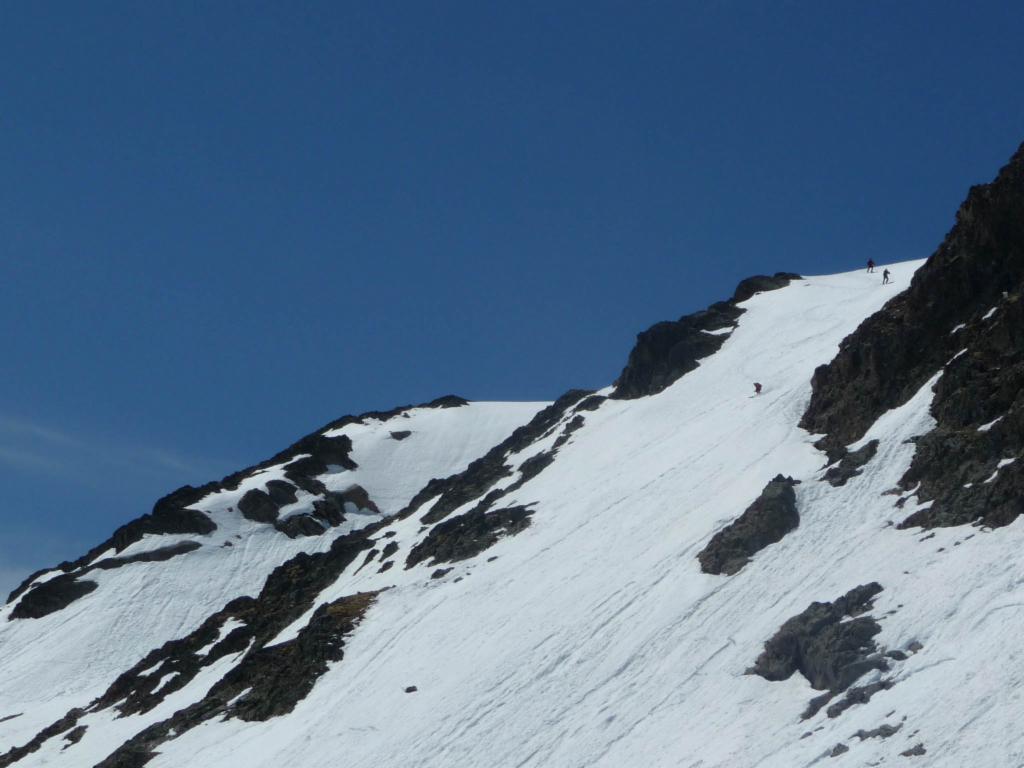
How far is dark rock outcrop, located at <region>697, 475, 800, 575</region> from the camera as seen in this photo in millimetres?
32656

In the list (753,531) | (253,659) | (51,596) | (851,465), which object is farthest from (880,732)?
(51,596)

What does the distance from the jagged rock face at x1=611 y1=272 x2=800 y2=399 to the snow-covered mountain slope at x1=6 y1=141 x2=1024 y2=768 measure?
1.10 feet

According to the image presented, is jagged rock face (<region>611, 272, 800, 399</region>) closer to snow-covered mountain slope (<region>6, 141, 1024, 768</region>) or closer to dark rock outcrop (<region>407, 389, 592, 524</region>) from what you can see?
snow-covered mountain slope (<region>6, 141, 1024, 768</region>)

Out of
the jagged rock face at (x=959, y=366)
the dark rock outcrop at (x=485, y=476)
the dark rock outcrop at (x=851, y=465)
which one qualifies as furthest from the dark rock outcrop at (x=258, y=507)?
the dark rock outcrop at (x=851, y=465)

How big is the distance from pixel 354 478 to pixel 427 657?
5271cm

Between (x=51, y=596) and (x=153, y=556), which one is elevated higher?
(x=51, y=596)

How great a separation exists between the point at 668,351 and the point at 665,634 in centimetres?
4027

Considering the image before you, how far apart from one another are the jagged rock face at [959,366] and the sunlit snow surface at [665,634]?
3.18ft

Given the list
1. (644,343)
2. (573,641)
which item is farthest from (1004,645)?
(644,343)

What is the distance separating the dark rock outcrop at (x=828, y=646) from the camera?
2439 cm

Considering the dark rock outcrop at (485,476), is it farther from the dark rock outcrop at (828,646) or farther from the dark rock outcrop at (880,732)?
the dark rock outcrop at (880,732)

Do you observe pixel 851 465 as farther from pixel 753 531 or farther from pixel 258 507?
pixel 258 507

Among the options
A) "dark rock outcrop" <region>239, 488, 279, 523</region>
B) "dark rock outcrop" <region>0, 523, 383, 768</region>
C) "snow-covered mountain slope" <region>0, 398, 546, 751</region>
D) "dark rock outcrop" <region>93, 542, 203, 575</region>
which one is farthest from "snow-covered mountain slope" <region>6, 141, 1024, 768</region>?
"dark rock outcrop" <region>239, 488, 279, 523</region>

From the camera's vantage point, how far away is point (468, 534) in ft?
162
